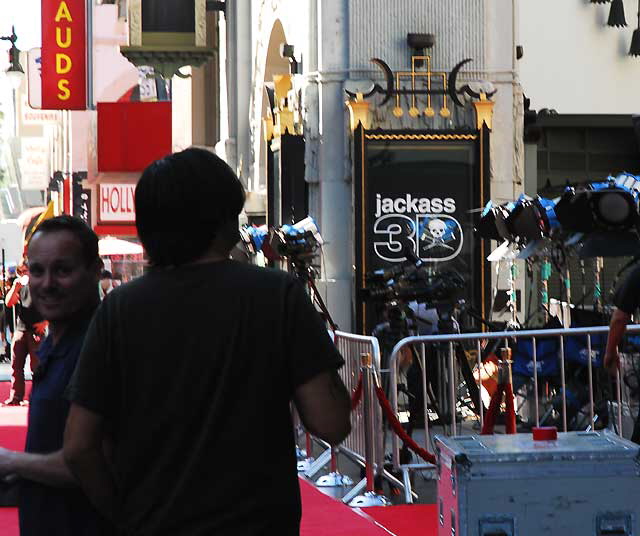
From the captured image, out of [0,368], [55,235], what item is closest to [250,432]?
[55,235]

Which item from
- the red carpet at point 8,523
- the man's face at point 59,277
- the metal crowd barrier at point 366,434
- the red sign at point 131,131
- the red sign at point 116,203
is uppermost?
the red sign at point 131,131

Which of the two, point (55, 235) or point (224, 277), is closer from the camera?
point (224, 277)

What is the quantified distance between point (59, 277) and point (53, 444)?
0.49 metres

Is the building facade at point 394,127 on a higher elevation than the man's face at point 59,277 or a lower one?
higher

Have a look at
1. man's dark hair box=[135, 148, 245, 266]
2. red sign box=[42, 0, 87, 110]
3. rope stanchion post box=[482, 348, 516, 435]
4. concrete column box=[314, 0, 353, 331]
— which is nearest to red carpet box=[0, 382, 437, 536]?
rope stanchion post box=[482, 348, 516, 435]

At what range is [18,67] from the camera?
39.8 m

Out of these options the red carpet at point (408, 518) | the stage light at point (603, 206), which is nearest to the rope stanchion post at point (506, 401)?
the red carpet at point (408, 518)

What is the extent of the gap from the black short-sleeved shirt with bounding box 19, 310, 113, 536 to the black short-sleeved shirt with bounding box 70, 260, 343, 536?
0.30 m

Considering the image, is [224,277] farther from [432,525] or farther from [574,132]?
[574,132]

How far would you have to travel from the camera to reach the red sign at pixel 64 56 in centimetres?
3453

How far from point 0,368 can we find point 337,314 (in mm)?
10153

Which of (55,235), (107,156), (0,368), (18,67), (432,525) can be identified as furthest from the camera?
(18,67)

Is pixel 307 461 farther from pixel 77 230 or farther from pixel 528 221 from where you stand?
pixel 77 230

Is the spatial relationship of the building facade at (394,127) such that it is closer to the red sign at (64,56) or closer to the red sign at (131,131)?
the red sign at (131,131)
